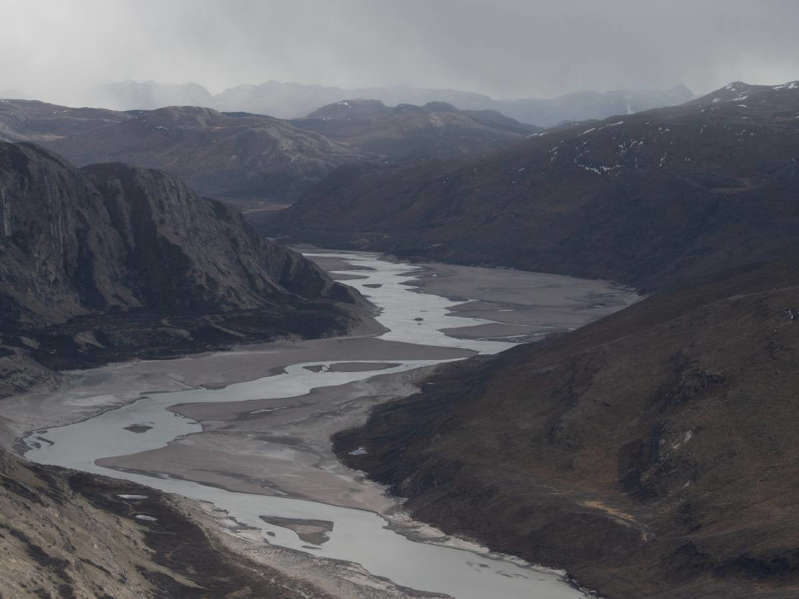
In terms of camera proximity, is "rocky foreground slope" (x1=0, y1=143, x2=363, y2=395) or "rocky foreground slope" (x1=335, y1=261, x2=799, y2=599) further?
"rocky foreground slope" (x1=0, y1=143, x2=363, y2=395)

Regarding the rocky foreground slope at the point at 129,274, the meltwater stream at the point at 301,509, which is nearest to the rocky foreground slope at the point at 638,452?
the meltwater stream at the point at 301,509

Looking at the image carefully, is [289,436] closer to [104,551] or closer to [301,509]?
[301,509]

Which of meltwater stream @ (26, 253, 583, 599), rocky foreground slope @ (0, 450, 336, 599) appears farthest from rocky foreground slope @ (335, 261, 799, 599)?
rocky foreground slope @ (0, 450, 336, 599)

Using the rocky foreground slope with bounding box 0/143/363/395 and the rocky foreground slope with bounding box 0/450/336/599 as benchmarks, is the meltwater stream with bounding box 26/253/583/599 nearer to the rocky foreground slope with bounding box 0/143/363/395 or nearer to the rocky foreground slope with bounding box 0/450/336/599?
the rocky foreground slope with bounding box 0/450/336/599

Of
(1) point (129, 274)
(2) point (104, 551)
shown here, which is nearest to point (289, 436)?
(2) point (104, 551)

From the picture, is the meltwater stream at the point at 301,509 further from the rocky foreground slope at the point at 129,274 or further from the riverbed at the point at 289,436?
the rocky foreground slope at the point at 129,274
